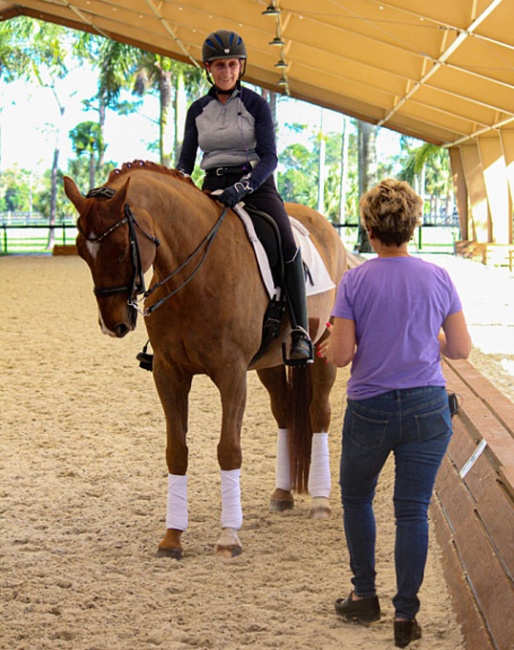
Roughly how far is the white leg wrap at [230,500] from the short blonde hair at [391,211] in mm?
1915

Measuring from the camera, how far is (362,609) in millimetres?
3812

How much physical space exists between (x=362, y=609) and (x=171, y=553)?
54.7 inches

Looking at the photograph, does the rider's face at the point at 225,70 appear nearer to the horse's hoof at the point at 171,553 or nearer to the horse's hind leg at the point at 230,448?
the horse's hind leg at the point at 230,448

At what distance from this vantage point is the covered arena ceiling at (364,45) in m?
16.3

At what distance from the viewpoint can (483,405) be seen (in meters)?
5.80

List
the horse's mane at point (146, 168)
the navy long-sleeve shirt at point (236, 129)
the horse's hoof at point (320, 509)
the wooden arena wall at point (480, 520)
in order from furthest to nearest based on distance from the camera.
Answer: the horse's hoof at point (320, 509), the navy long-sleeve shirt at point (236, 129), the horse's mane at point (146, 168), the wooden arena wall at point (480, 520)

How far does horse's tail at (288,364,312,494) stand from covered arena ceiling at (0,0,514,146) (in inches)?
373

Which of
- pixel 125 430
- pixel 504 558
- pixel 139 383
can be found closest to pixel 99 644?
pixel 504 558

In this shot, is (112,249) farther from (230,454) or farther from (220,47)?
(220,47)

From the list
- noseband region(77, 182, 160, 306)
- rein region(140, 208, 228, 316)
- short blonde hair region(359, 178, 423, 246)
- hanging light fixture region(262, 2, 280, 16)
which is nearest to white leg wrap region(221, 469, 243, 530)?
rein region(140, 208, 228, 316)

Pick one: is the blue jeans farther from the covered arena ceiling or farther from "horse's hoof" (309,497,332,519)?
the covered arena ceiling

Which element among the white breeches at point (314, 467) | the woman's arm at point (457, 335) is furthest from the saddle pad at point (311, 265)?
the woman's arm at point (457, 335)

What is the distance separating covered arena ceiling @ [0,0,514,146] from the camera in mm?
16297

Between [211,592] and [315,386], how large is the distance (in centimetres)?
187
